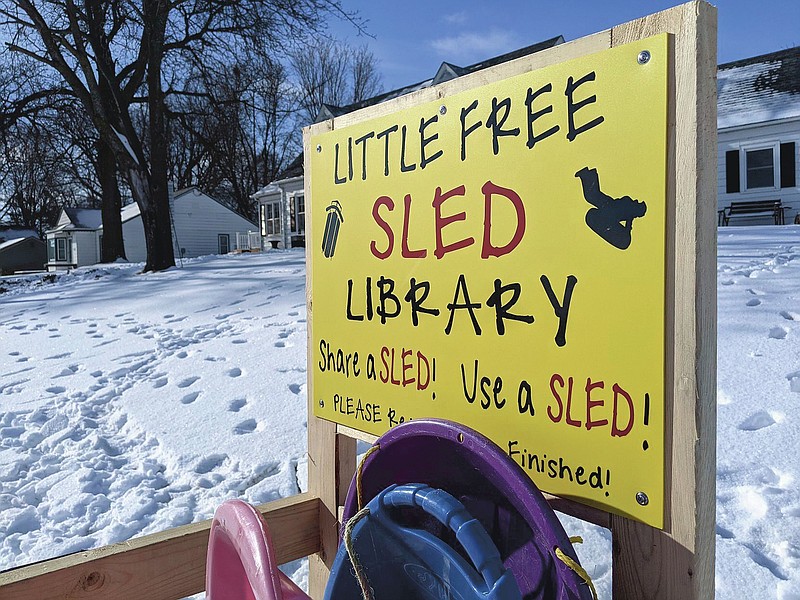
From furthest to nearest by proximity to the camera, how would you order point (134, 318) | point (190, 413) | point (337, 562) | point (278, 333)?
point (134, 318), point (278, 333), point (190, 413), point (337, 562)

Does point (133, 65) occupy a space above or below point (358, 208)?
above

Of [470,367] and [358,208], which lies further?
[358,208]

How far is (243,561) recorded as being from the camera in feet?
3.82

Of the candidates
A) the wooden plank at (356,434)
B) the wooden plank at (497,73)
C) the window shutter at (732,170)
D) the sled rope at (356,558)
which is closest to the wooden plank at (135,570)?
the wooden plank at (356,434)

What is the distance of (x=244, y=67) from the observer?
13414 mm

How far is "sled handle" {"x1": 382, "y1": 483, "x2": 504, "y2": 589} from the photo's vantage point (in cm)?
92

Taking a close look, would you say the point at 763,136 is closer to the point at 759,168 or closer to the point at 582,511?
the point at 759,168

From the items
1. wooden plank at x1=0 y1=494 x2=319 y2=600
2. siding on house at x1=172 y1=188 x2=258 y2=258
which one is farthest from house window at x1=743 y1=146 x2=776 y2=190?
siding on house at x1=172 y1=188 x2=258 y2=258

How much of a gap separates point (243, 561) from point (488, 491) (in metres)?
0.49

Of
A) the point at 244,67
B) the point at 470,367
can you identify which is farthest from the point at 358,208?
the point at 244,67

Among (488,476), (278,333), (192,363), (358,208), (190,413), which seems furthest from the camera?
(278,333)

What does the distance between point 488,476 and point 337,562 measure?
35cm

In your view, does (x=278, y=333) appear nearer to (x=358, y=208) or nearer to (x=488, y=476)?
(x=358, y=208)

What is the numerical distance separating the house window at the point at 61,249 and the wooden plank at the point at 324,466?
Answer: 40.8 metres
